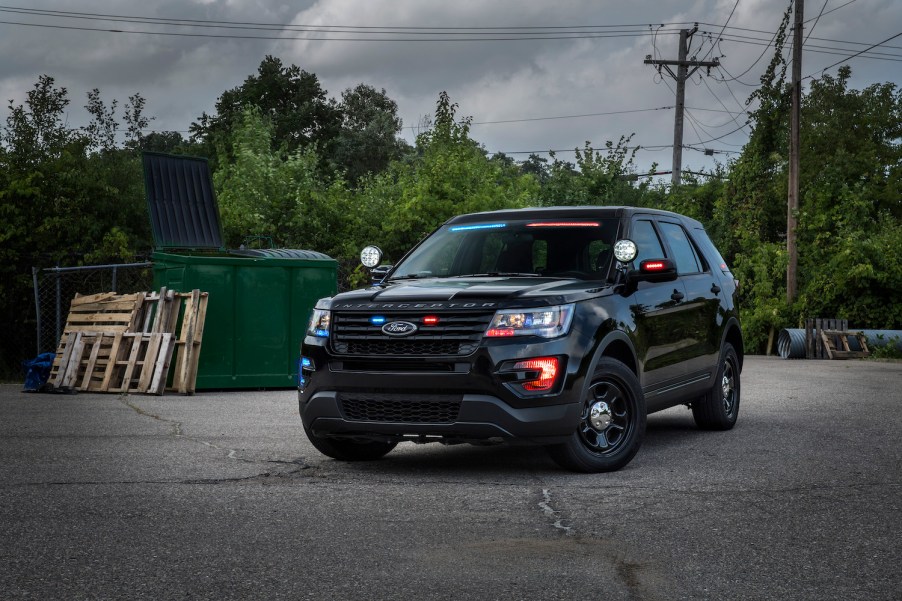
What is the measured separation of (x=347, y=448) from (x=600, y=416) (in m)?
1.87

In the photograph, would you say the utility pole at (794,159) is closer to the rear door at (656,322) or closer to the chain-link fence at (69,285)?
the chain-link fence at (69,285)

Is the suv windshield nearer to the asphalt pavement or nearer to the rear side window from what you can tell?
the asphalt pavement

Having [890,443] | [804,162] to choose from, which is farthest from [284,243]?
[804,162]

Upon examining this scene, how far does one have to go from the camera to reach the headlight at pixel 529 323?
7242mm

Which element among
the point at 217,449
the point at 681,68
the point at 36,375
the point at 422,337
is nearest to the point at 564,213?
the point at 422,337

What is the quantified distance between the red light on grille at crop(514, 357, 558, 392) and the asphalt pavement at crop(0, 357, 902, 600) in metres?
0.64

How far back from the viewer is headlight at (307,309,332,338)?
7.80m

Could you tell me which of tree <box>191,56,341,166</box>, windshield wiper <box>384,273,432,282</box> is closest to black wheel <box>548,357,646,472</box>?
windshield wiper <box>384,273,432,282</box>

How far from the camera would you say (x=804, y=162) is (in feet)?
196

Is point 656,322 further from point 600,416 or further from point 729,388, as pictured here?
point 729,388

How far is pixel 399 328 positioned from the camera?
737 cm

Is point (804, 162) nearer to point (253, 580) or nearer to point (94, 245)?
point (94, 245)

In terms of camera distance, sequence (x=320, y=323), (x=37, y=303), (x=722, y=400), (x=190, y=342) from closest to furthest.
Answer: (x=320, y=323) → (x=722, y=400) → (x=190, y=342) → (x=37, y=303)

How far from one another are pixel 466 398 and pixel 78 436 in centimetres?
426
